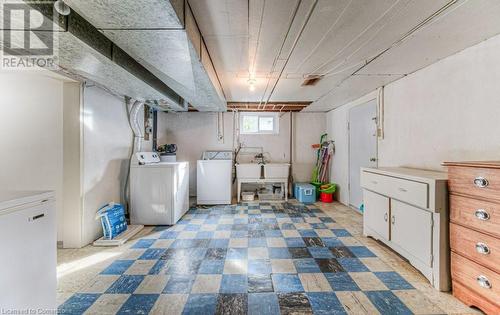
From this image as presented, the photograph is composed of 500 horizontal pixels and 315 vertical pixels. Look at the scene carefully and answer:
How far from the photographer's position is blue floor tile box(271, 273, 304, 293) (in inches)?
69.1

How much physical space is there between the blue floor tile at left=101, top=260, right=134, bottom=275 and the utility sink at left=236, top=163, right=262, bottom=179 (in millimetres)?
2901

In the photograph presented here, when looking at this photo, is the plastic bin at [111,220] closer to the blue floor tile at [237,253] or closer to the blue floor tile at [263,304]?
the blue floor tile at [237,253]

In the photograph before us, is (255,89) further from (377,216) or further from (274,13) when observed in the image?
(377,216)

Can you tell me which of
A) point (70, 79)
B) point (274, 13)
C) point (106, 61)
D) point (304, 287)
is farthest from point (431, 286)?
point (70, 79)

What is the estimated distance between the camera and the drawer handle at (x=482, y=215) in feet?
Result: 4.70

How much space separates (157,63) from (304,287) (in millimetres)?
2294

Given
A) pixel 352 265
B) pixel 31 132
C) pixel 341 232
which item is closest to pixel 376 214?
pixel 341 232

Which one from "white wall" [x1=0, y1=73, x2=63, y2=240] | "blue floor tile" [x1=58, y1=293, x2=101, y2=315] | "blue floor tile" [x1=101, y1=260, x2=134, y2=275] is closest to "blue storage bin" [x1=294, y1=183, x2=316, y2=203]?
"blue floor tile" [x1=101, y1=260, x2=134, y2=275]

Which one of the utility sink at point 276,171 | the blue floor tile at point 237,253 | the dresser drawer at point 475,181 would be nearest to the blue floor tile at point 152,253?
the blue floor tile at point 237,253

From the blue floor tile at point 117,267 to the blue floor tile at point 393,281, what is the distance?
2.28m

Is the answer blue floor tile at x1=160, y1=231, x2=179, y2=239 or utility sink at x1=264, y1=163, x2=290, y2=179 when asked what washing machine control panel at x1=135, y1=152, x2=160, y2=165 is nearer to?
blue floor tile at x1=160, y1=231, x2=179, y2=239

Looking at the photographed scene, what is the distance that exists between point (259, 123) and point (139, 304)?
4.43m

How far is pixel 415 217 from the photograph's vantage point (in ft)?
6.46

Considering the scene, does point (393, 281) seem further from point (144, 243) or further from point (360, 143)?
point (144, 243)
